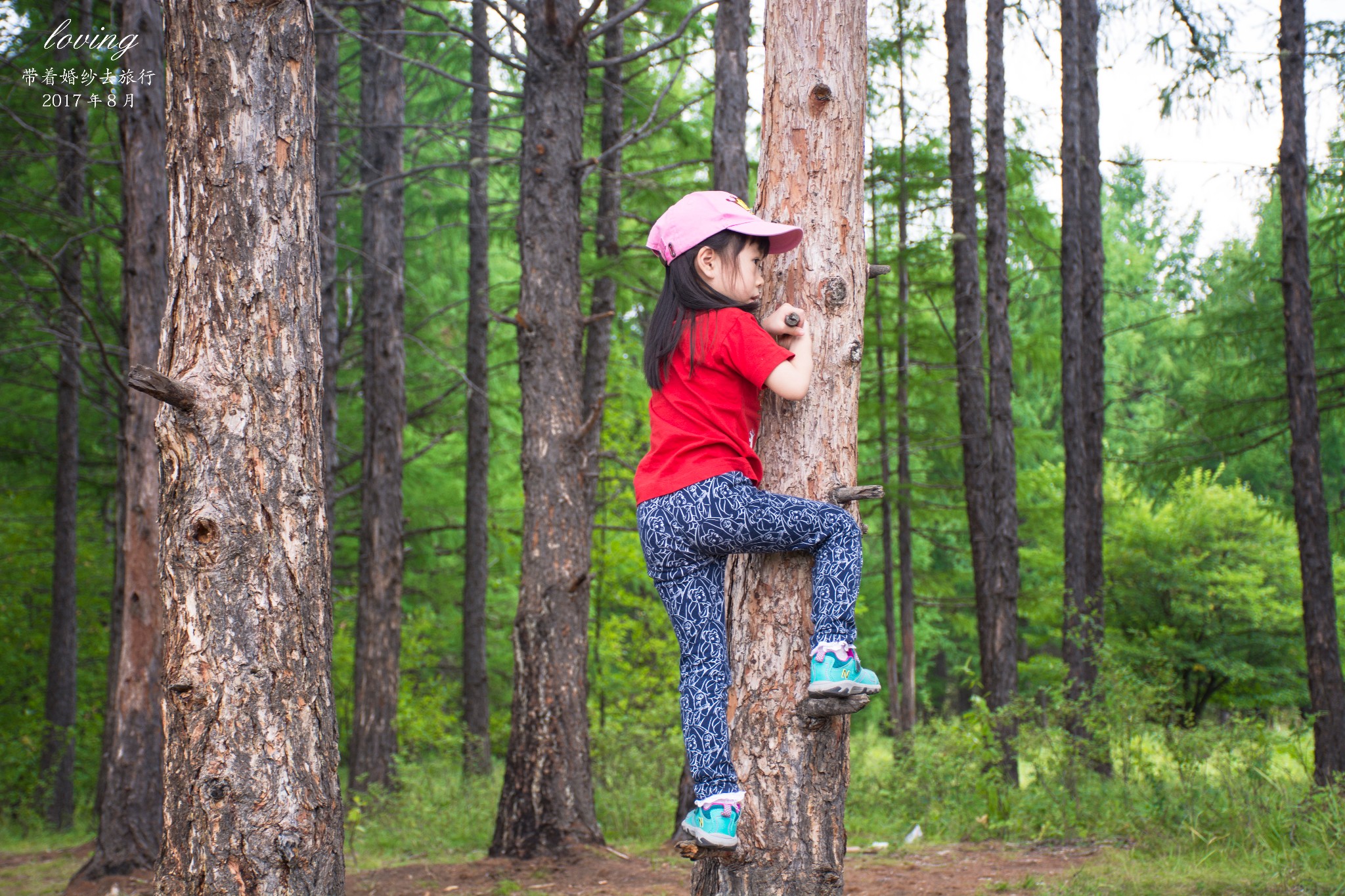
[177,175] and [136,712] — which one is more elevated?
[177,175]

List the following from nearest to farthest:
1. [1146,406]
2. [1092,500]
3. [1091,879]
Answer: [1091,879], [1092,500], [1146,406]

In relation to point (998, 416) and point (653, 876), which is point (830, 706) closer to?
point (653, 876)

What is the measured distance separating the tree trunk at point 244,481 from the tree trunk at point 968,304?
966 centimetres

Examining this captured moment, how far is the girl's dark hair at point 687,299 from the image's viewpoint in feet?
11.1

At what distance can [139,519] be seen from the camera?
305 inches

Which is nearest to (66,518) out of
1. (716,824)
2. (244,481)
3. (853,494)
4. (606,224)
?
(606,224)

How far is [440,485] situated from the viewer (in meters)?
18.5

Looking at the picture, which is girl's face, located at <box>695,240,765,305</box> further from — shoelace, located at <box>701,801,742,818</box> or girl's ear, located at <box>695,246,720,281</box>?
shoelace, located at <box>701,801,742,818</box>

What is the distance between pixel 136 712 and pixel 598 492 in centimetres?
815

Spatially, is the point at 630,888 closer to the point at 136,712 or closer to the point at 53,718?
the point at 136,712

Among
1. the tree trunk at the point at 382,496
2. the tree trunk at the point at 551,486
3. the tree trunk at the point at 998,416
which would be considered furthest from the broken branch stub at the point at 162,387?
the tree trunk at the point at 998,416

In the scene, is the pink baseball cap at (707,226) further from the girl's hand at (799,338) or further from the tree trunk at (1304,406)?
the tree trunk at (1304,406)

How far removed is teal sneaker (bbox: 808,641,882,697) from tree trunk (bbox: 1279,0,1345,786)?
338 inches

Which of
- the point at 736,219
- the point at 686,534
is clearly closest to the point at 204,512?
the point at 686,534
